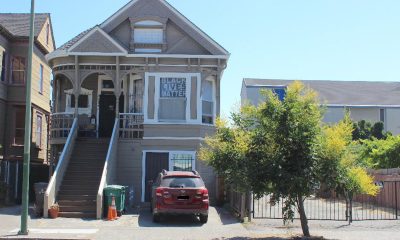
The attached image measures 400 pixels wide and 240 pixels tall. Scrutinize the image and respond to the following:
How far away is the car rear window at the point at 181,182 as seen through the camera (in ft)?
53.8

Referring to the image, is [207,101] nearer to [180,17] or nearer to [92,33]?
[180,17]

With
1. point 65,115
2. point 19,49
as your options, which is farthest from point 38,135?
point 65,115

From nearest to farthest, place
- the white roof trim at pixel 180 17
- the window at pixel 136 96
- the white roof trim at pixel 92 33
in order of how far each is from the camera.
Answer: the white roof trim at pixel 92 33 < the white roof trim at pixel 180 17 < the window at pixel 136 96

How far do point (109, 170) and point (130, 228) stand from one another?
5241mm

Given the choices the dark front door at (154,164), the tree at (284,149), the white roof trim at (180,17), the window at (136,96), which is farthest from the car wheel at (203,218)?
the white roof trim at (180,17)

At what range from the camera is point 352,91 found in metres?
62.4

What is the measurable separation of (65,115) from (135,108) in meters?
3.12

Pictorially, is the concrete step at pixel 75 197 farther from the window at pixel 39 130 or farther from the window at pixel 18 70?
the window at pixel 39 130

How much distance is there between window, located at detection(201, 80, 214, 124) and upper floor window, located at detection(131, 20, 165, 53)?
2.65 metres

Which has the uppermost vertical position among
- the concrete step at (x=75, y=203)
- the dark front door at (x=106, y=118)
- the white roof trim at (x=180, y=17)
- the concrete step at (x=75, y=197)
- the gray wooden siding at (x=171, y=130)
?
the white roof trim at (x=180, y=17)

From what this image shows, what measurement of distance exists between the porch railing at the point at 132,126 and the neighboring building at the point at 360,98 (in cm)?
3393

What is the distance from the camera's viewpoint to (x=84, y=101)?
24.9 meters

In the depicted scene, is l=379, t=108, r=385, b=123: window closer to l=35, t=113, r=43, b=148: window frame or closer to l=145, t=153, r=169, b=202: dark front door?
l=35, t=113, r=43, b=148: window frame

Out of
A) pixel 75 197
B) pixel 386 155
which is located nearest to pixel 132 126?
pixel 75 197
